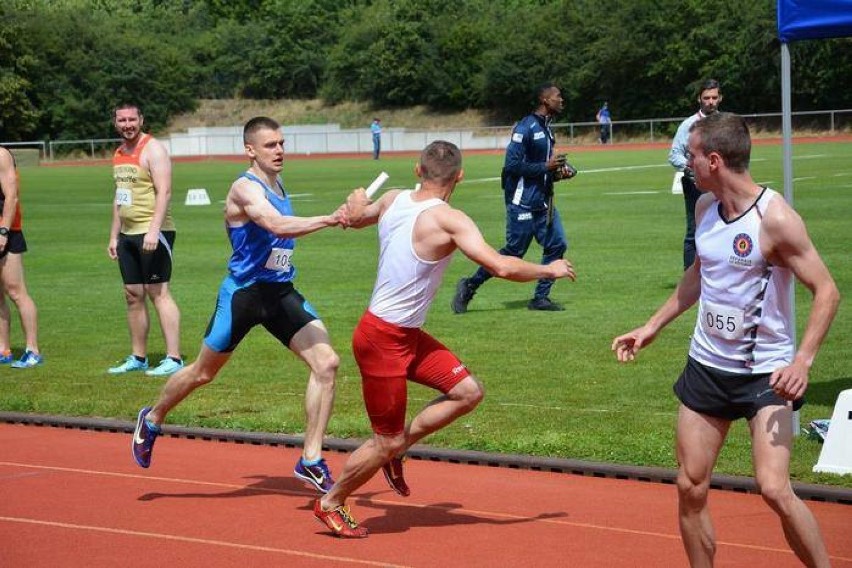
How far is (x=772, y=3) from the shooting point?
71688 millimetres

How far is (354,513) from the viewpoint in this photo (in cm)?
796

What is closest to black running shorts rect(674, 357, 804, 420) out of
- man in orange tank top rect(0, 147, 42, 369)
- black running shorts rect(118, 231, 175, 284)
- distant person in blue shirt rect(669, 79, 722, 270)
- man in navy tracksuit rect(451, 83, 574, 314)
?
black running shorts rect(118, 231, 175, 284)

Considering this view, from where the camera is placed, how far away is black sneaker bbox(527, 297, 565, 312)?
1573 centimetres

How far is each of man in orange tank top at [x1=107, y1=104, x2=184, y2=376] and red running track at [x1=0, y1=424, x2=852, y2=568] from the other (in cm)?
284

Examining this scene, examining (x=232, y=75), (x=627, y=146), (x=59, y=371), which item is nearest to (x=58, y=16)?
(x=232, y=75)

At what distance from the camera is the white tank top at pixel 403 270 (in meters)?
6.96

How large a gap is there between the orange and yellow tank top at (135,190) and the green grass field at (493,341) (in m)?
1.34

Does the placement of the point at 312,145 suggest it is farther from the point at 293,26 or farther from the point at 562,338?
the point at 562,338

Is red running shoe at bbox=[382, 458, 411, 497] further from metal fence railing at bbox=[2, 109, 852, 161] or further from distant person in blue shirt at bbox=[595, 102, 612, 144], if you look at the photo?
metal fence railing at bbox=[2, 109, 852, 161]

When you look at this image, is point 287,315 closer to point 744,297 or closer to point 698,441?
point 698,441

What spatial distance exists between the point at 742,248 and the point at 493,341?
26.9ft

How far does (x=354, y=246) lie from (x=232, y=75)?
7819cm

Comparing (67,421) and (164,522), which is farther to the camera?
(67,421)

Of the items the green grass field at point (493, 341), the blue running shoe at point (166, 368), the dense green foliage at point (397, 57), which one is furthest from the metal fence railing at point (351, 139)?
the blue running shoe at point (166, 368)
